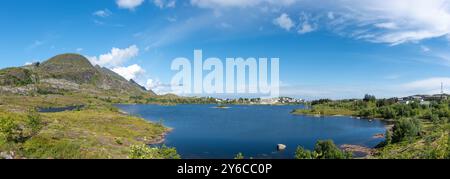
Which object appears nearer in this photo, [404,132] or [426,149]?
[426,149]

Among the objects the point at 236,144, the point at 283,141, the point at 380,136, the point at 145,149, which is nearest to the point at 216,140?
the point at 236,144

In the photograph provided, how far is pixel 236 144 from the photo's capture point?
114812mm

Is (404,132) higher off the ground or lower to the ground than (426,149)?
lower

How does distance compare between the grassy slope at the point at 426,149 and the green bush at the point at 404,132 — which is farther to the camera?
the green bush at the point at 404,132

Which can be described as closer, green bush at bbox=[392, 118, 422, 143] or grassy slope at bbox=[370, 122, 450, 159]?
grassy slope at bbox=[370, 122, 450, 159]
